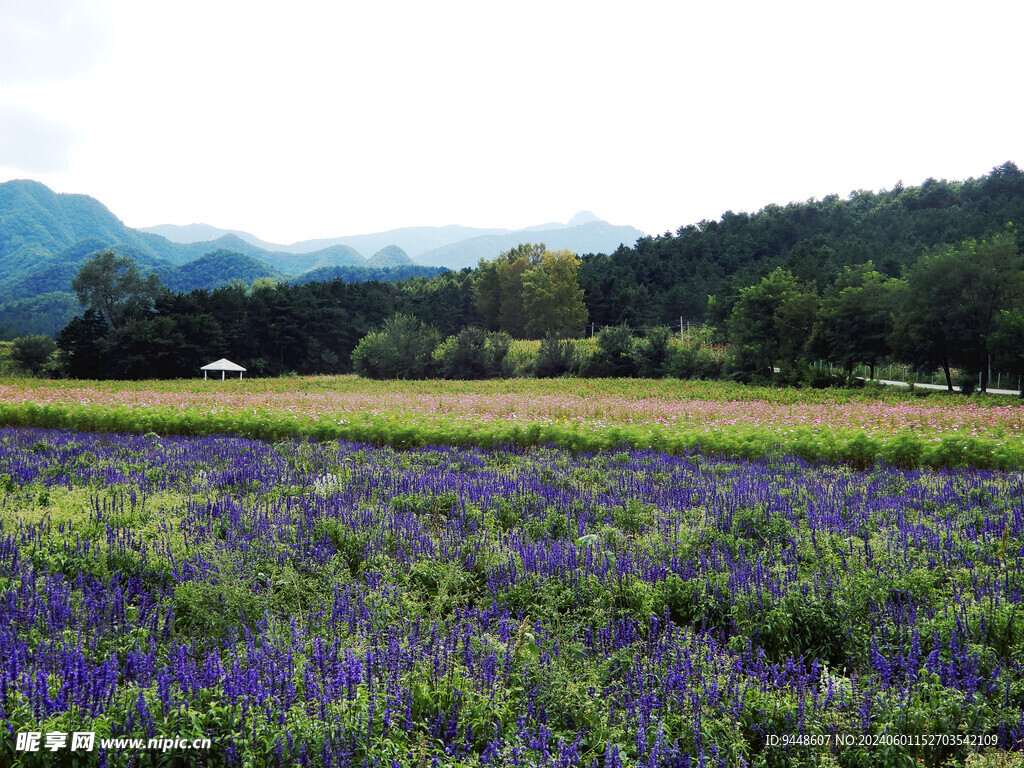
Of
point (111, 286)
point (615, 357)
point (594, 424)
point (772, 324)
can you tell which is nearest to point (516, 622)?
point (594, 424)

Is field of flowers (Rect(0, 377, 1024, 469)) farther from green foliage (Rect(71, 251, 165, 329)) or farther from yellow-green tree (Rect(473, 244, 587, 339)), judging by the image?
green foliage (Rect(71, 251, 165, 329))

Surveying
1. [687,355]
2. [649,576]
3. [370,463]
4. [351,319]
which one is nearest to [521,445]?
[370,463]

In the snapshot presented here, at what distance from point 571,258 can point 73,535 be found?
205 feet

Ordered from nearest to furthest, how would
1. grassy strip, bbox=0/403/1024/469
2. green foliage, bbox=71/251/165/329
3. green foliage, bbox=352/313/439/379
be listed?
1. grassy strip, bbox=0/403/1024/469
2. green foliage, bbox=352/313/439/379
3. green foliage, bbox=71/251/165/329

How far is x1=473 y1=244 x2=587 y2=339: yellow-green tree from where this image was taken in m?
61.2

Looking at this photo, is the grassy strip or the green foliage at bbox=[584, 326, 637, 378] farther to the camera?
the green foliage at bbox=[584, 326, 637, 378]

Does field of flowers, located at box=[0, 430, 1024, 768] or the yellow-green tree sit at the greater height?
the yellow-green tree

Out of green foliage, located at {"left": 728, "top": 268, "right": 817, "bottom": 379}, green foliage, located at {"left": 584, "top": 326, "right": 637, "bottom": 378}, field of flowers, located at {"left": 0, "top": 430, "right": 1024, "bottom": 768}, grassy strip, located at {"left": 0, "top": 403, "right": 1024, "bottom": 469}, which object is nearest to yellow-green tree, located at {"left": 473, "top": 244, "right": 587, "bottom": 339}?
green foliage, located at {"left": 584, "top": 326, "right": 637, "bottom": 378}

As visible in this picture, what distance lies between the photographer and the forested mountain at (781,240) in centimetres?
5988

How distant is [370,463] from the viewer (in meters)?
8.90

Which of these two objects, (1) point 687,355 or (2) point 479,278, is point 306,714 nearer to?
(1) point 687,355

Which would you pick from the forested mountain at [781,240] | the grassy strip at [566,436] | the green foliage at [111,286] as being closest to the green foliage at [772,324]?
the forested mountain at [781,240]

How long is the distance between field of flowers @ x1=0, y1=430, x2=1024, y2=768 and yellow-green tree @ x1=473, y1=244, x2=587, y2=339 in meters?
50.4

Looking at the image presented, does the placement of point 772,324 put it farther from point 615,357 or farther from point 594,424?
point 594,424
